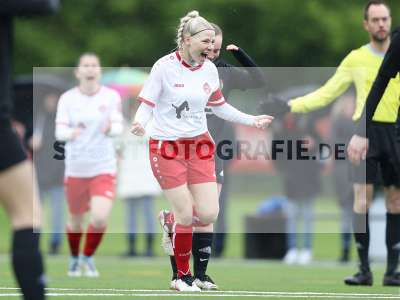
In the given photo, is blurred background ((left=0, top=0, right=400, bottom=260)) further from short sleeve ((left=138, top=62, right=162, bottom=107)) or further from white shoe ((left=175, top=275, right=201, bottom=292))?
short sleeve ((left=138, top=62, right=162, bottom=107))

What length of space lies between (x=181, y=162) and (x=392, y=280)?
8.86ft

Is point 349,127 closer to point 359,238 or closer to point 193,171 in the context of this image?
point 359,238

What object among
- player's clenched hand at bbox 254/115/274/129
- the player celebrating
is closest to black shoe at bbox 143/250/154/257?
the player celebrating

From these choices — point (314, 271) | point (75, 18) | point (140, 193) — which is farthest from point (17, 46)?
point (314, 271)

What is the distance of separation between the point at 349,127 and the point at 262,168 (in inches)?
627

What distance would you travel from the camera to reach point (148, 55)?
3478cm

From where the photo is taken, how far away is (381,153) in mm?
11555

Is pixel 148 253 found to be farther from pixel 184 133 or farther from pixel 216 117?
pixel 184 133

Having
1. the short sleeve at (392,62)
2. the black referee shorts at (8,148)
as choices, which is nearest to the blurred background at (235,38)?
the short sleeve at (392,62)

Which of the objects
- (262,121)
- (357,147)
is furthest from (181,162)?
(357,147)

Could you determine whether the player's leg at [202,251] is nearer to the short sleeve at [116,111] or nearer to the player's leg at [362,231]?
the player's leg at [362,231]

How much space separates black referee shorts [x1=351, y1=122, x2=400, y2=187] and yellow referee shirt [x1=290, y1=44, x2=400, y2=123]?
94 millimetres

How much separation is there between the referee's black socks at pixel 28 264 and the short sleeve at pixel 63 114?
6879mm

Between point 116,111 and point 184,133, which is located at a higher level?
point 116,111
